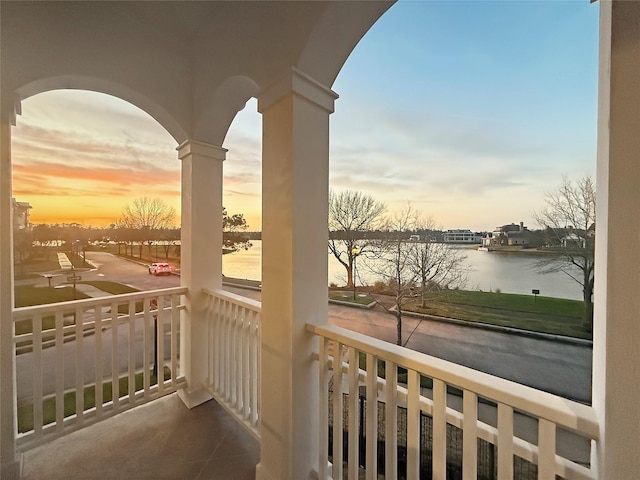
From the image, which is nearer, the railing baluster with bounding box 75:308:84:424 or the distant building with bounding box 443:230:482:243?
the distant building with bounding box 443:230:482:243

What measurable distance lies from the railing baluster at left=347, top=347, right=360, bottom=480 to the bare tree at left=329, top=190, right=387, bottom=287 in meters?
0.66

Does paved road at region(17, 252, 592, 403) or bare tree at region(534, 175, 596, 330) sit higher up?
bare tree at region(534, 175, 596, 330)

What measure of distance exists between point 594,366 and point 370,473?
3.07 feet

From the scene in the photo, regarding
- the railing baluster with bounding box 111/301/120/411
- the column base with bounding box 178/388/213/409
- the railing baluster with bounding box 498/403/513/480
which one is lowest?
the column base with bounding box 178/388/213/409

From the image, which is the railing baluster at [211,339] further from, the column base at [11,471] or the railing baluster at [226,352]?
the column base at [11,471]

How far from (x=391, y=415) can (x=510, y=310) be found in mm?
838

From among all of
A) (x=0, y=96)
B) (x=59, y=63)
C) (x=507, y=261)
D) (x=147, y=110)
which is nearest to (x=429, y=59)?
(x=507, y=261)

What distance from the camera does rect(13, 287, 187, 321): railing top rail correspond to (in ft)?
5.58

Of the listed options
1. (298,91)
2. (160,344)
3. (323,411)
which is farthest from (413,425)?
(160,344)

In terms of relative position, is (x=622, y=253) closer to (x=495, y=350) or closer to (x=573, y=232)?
(x=573, y=232)

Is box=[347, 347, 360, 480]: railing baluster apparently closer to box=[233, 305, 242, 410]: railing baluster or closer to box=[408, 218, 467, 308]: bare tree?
box=[408, 218, 467, 308]: bare tree

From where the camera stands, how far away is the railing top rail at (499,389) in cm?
70

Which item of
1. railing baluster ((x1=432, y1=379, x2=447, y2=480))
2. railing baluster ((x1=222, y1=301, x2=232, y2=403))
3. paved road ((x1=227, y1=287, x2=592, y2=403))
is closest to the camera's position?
railing baluster ((x1=432, y1=379, x2=447, y2=480))

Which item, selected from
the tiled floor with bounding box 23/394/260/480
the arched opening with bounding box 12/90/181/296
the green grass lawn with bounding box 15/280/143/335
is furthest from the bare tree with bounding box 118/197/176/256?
the tiled floor with bounding box 23/394/260/480
